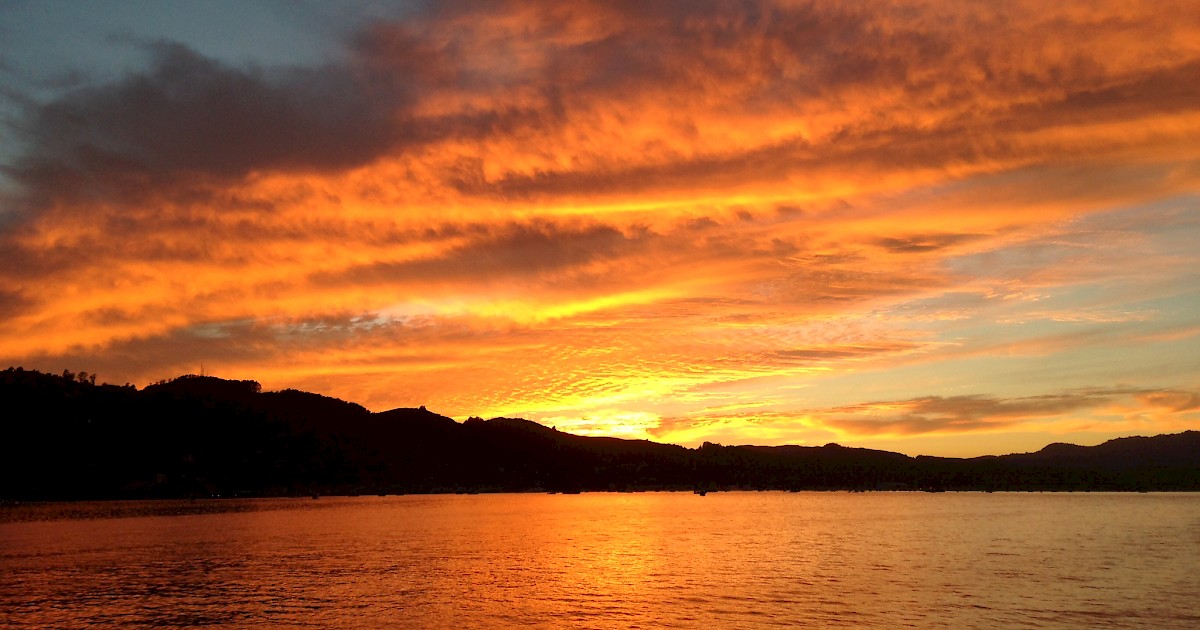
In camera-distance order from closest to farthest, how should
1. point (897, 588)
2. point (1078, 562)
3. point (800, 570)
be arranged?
point (897, 588) < point (800, 570) < point (1078, 562)

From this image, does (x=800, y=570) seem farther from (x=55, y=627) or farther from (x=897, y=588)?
(x=55, y=627)

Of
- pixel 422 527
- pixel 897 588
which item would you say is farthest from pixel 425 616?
pixel 422 527

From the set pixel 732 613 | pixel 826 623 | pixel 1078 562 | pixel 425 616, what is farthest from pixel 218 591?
pixel 1078 562

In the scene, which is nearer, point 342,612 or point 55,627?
point 55,627

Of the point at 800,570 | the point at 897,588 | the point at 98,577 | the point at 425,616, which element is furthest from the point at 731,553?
the point at 98,577

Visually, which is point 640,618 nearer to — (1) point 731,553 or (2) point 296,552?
(1) point 731,553

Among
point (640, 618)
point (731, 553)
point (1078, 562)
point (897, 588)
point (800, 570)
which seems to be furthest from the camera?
point (731, 553)

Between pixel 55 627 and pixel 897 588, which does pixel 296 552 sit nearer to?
pixel 55 627

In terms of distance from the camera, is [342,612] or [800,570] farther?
[800,570]

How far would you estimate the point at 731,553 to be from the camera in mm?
128750

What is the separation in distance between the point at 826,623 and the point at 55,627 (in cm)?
5747

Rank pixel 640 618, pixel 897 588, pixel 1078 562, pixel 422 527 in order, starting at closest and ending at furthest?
1. pixel 640 618
2. pixel 897 588
3. pixel 1078 562
4. pixel 422 527

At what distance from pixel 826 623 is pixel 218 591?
5858 cm

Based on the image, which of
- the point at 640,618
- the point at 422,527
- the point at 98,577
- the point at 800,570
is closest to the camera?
the point at 640,618
